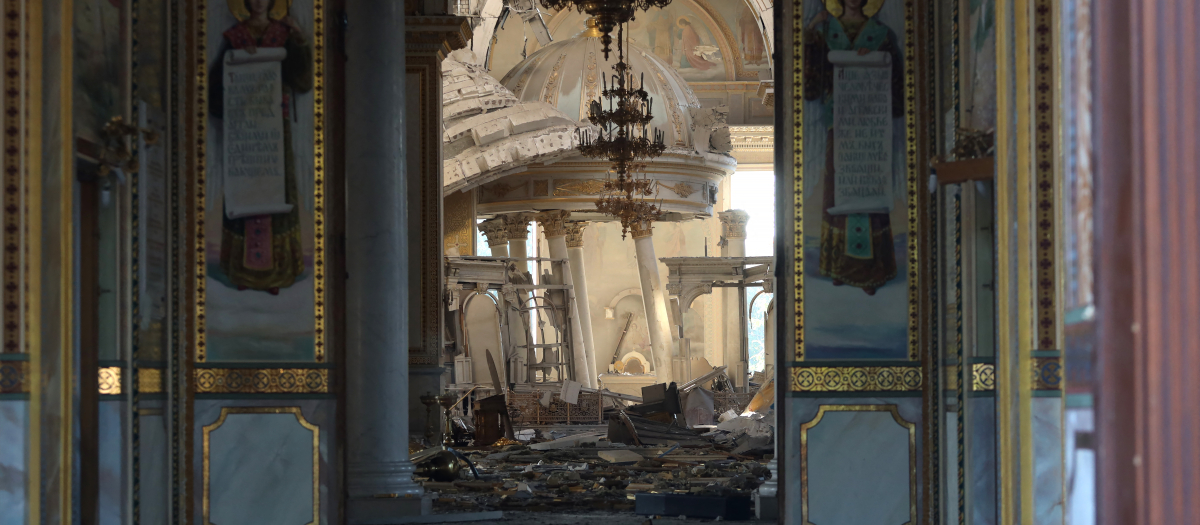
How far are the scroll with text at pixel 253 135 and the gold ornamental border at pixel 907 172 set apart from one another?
294 cm

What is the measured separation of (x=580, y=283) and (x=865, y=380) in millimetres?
16212

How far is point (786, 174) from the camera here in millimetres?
7285

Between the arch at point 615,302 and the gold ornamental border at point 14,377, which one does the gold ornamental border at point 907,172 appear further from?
the arch at point 615,302

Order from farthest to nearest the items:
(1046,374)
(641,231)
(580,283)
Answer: (641,231)
(580,283)
(1046,374)

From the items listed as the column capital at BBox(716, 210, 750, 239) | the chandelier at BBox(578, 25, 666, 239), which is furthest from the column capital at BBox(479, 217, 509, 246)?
the column capital at BBox(716, 210, 750, 239)

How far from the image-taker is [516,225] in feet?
72.7

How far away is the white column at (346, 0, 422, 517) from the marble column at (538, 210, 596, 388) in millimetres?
13422

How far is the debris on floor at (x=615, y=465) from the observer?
8930 mm

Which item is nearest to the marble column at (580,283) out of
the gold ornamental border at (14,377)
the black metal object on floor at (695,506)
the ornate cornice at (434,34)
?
the ornate cornice at (434,34)

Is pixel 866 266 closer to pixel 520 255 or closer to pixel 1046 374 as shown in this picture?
pixel 1046 374

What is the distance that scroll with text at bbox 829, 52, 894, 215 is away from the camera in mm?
7145

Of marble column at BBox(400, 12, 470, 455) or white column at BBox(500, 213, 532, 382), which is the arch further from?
marble column at BBox(400, 12, 470, 455)

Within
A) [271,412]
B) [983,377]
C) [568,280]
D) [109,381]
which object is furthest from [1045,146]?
[568,280]

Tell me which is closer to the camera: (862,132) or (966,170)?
(966,170)
